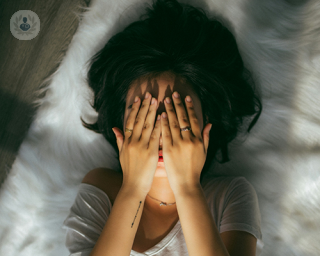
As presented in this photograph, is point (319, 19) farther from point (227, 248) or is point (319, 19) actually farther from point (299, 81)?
point (227, 248)

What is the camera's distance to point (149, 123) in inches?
27.4

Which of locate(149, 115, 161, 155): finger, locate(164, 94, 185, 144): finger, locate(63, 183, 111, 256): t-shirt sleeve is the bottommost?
locate(63, 183, 111, 256): t-shirt sleeve

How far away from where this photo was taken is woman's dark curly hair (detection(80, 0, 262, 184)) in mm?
770

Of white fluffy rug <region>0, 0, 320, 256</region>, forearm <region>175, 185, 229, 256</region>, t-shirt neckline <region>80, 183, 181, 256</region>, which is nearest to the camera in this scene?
forearm <region>175, 185, 229, 256</region>

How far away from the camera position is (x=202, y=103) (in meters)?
0.79

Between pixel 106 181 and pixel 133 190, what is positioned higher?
pixel 133 190

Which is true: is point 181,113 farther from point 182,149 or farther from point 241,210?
point 241,210

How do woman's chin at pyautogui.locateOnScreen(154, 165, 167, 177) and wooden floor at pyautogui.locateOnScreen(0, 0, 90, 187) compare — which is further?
wooden floor at pyautogui.locateOnScreen(0, 0, 90, 187)

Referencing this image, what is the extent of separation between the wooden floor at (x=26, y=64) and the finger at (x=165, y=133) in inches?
22.9

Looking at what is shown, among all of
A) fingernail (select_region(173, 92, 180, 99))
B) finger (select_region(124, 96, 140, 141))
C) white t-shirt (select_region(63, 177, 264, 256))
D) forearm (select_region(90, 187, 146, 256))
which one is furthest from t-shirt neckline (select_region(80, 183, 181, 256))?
fingernail (select_region(173, 92, 180, 99))

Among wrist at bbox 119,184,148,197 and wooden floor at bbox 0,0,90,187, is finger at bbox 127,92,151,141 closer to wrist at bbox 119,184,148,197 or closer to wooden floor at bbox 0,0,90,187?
wrist at bbox 119,184,148,197

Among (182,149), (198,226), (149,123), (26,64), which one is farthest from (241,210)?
(26,64)

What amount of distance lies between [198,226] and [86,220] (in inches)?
13.9

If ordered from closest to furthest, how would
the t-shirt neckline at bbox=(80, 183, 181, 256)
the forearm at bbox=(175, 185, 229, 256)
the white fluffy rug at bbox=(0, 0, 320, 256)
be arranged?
1. the forearm at bbox=(175, 185, 229, 256)
2. the t-shirt neckline at bbox=(80, 183, 181, 256)
3. the white fluffy rug at bbox=(0, 0, 320, 256)
